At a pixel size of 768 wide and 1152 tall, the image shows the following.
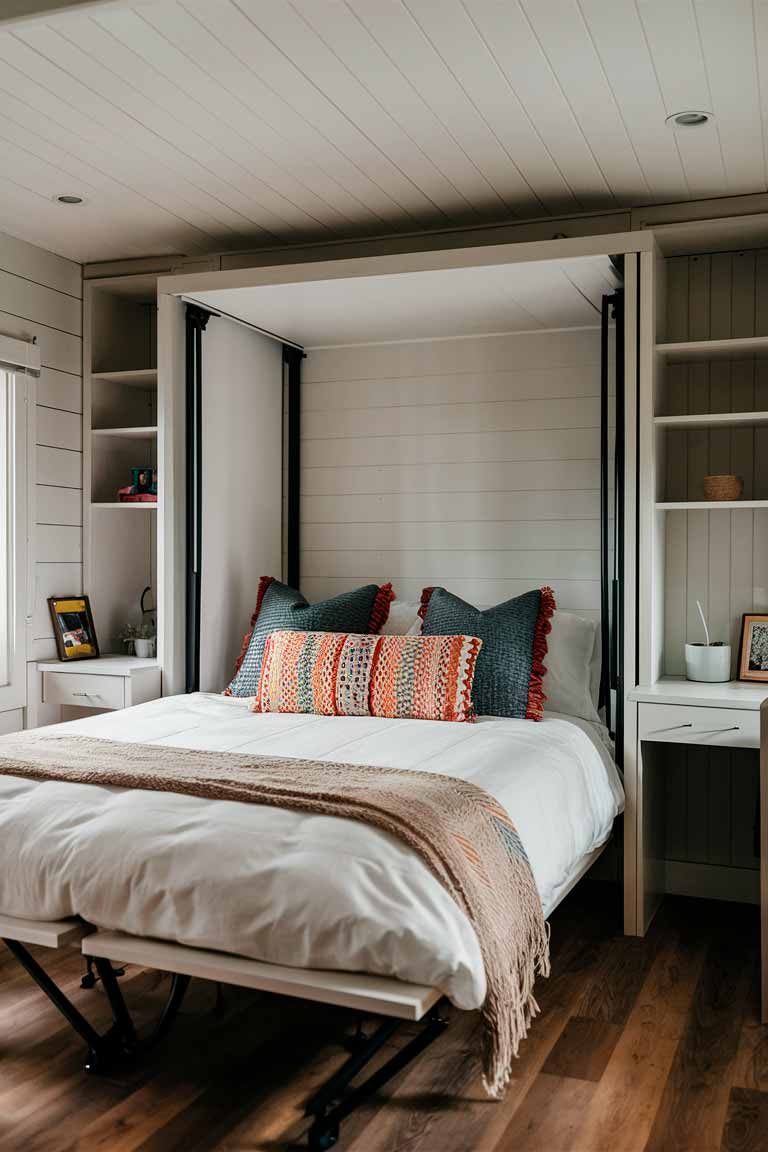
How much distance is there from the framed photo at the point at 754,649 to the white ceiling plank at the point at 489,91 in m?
1.62

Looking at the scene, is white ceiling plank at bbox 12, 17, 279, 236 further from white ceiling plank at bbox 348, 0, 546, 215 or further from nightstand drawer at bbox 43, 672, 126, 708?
nightstand drawer at bbox 43, 672, 126, 708

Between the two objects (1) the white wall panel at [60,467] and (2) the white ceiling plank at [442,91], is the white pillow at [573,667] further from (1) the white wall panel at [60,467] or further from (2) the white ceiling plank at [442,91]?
(1) the white wall panel at [60,467]

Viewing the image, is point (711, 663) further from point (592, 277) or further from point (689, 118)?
point (689, 118)

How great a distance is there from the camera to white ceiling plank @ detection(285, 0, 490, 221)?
2.40 meters

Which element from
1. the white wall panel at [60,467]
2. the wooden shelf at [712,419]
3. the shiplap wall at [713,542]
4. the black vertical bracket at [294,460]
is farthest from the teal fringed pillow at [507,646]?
the white wall panel at [60,467]

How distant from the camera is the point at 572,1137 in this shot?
218 cm

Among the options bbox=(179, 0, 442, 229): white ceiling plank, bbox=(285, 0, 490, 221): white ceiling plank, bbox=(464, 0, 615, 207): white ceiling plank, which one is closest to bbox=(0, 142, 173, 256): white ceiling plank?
bbox=(179, 0, 442, 229): white ceiling plank

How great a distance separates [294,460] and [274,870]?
2.72m

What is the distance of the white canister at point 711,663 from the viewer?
355 cm

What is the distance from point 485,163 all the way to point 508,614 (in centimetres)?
147

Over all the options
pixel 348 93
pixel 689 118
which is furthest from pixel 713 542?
pixel 348 93

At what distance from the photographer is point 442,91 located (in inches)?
109

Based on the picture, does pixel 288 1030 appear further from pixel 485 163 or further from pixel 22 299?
pixel 22 299

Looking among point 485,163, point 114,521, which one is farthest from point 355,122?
point 114,521
